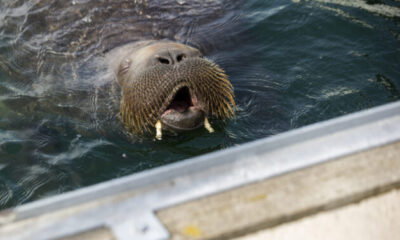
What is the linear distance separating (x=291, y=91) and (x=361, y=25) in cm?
172

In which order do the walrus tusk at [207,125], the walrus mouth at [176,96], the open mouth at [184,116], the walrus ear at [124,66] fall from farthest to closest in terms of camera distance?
the walrus ear at [124,66]
the walrus tusk at [207,125]
the open mouth at [184,116]
the walrus mouth at [176,96]

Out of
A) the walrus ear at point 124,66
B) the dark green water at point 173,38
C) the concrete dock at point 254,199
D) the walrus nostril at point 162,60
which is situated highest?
the concrete dock at point 254,199

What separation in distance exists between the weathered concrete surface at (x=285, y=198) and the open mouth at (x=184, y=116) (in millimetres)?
2681

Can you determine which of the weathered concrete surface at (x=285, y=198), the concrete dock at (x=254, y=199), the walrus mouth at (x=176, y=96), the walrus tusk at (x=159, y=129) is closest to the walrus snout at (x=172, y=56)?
the walrus mouth at (x=176, y=96)

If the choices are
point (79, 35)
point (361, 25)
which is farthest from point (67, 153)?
point (361, 25)

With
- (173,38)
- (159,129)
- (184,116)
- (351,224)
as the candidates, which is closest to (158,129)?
(159,129)

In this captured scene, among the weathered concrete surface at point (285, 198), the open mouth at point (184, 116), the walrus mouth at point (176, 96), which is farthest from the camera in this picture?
the open mouth at point (184, 116)

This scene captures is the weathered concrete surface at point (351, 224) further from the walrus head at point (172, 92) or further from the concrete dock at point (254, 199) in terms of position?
the walrus head at point (172, 92)

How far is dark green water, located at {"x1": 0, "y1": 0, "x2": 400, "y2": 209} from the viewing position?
16.2ft

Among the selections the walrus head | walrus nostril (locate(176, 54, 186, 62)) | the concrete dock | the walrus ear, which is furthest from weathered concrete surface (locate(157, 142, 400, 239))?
the walrus ear

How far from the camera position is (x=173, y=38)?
623 centimetres

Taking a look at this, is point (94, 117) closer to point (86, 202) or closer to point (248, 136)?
point (248, 136)

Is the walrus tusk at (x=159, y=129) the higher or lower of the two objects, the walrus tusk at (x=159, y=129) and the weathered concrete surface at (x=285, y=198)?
the lower

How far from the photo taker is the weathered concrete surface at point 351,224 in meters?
1.93
